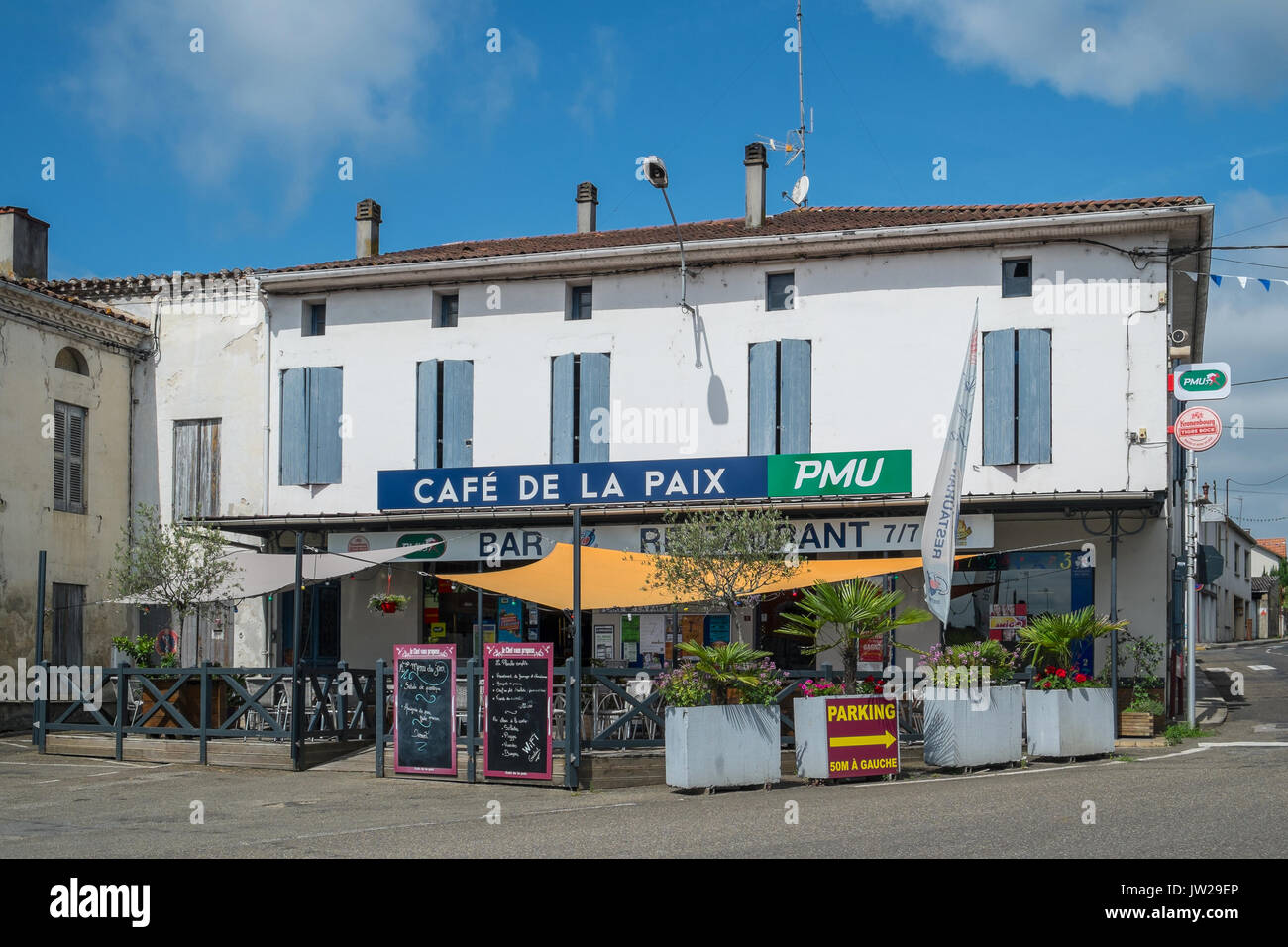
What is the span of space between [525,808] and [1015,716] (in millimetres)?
5187

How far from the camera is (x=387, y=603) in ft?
66.7

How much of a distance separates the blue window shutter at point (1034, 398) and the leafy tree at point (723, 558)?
5254 millimetres

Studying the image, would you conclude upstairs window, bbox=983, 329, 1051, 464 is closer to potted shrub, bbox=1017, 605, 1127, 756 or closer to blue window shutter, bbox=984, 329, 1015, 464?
blue window shutter, bbox=984, 329, 1015, 464

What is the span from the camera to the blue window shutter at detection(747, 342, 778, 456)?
19562mm

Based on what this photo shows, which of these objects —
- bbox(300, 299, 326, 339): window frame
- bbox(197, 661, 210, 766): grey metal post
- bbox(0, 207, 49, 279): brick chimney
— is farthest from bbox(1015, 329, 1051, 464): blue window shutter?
bbox(0, 207, 49, 279): brick chimney

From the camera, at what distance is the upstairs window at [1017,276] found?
18.7 metres

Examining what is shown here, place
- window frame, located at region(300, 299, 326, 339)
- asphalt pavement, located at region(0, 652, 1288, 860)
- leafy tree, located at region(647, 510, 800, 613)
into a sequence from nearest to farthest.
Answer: asphalt pavement, located at region(0, 652, 1288, 860) → leafy tree, located at region(647, 510, 800, 613) → window frame, located at region(300, 299, 326, 339)

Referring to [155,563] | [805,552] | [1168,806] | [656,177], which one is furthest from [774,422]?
[1168,806]

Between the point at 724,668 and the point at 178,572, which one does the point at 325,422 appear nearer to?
the point at 178,572

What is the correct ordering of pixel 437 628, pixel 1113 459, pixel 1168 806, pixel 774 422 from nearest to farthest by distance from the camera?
1. pixel 1168 806
2. pixel 1113 459
3. pixel 774 422
4. pixel 437 628

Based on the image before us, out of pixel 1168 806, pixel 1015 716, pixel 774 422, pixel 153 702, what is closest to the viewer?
pixel 1168 806

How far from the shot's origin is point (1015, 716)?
13508 mm

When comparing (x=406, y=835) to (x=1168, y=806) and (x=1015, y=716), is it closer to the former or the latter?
(x=1168, y=806)

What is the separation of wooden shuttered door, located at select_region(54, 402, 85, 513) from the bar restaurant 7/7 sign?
16.3 ft
